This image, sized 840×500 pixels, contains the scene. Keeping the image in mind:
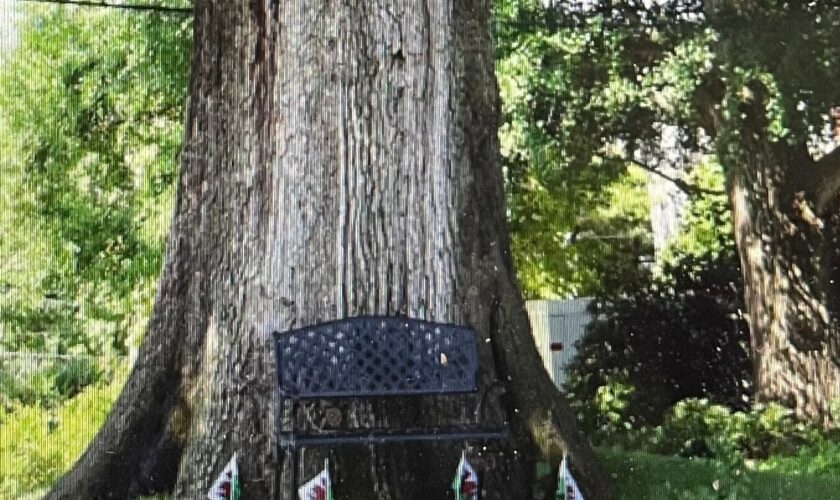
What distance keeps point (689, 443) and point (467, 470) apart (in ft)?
10.1

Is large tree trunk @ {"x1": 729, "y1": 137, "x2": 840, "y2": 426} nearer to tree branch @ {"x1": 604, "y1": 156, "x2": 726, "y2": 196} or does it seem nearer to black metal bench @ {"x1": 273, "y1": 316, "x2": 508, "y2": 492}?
tree branch @ {"x1": 604, "y1": 156, "x2": 726, "y2": 196}

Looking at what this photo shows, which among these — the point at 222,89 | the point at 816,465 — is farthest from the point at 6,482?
the point at 816,465

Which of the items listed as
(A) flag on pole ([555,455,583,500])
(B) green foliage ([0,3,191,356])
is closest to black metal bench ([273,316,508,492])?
(A) flag on pole ([555,455,583,500])

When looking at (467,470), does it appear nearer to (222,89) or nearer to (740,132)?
(222,89)

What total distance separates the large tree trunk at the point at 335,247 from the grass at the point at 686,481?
361 mm

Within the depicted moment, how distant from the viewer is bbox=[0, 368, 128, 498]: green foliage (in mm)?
5836

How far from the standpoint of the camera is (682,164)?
7848 millimetres

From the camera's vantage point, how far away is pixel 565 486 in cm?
434

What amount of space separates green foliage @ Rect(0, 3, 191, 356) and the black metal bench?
12.1 ft

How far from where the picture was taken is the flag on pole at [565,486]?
14.2 ft

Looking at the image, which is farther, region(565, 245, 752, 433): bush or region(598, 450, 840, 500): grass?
region(565, 245, 752, 433): bush

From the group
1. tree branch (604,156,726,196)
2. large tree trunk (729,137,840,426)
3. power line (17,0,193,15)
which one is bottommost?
large tree trunk (729,137,840,426)

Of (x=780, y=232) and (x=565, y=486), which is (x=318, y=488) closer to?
(x=565, y=486)

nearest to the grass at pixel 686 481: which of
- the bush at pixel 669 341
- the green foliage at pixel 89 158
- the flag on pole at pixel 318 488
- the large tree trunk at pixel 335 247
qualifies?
the large tree trunk at pixel 335 247
